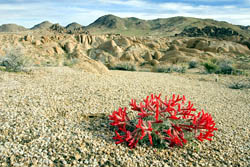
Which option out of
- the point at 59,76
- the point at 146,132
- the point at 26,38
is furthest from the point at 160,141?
the point at 26,38

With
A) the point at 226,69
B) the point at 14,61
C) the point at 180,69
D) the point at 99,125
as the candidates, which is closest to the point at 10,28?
the point at 180,69

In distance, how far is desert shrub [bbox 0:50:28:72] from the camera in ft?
24.9

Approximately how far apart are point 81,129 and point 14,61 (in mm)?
5162

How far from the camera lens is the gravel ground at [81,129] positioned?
321 centimetres

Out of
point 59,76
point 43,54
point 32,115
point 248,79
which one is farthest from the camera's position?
point 43,54

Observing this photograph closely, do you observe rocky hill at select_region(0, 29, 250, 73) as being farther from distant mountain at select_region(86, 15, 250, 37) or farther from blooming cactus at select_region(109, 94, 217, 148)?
distant mountain at select_region(86, 15, 250, 37)

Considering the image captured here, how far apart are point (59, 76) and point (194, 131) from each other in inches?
204

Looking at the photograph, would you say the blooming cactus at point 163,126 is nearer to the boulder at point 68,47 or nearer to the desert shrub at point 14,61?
the desert shrub at point 14,61

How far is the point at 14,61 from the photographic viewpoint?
774 cm

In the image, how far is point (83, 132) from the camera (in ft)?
12.6

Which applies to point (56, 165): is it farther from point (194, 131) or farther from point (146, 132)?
point (194, 131)

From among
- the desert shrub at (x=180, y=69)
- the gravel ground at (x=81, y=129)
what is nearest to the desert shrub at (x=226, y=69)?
the desert shrub at (x=180, y=69)

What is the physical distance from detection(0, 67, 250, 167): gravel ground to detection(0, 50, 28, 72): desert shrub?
1.81 ft

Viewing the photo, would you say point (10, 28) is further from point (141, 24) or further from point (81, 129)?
point (81, 129)
